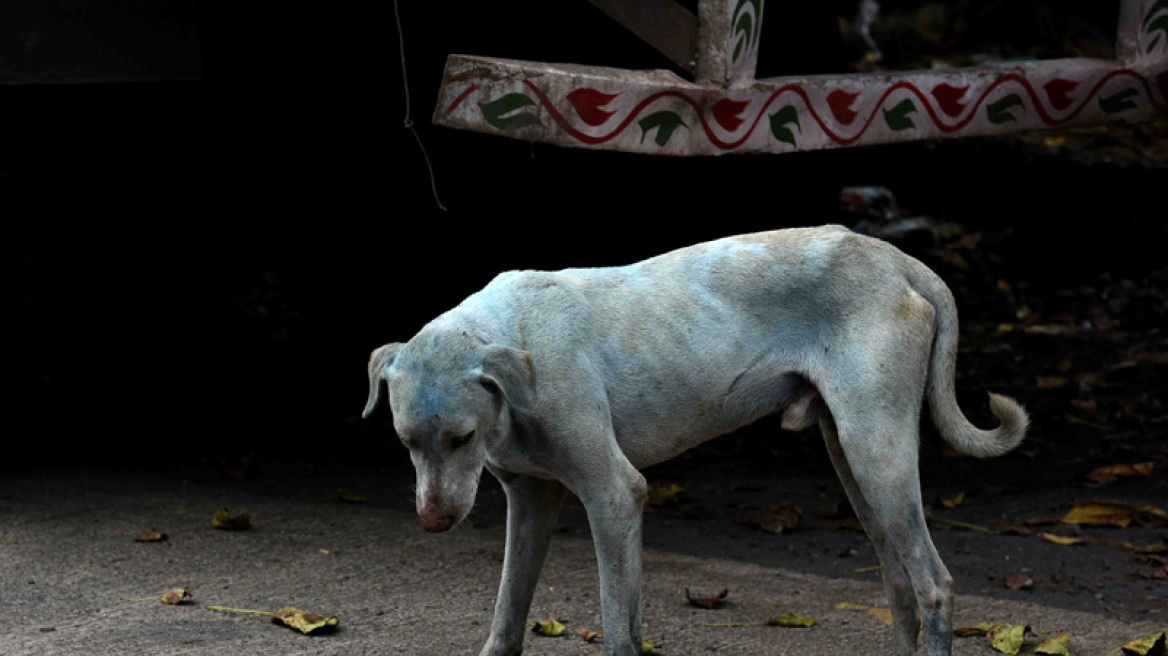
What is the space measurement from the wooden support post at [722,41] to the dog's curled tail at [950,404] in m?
1.31

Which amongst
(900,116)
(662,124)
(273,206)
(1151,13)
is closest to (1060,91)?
(1151,13)

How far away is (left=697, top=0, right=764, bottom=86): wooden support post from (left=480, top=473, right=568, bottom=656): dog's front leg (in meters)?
1.78

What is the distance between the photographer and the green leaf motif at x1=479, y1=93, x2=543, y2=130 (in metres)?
4.32

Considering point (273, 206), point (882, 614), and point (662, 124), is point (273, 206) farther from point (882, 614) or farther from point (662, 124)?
point (882, 614)

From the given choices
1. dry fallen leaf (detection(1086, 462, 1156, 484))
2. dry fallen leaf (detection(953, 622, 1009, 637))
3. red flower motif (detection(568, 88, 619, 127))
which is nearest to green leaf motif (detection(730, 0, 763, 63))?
red flower motif (detection(568, 88, 619, 127))

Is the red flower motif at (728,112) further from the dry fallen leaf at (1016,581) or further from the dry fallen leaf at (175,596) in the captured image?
the dry fallen leaf at (175,596)

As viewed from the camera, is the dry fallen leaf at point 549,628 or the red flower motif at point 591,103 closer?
the dry fallen leaf at point 549,628

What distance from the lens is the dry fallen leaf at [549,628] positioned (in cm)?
434

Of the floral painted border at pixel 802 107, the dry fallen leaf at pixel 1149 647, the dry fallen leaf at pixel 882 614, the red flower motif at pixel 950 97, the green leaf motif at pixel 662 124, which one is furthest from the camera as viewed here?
the red flower motif at pixel 950 97

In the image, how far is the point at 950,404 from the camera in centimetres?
393

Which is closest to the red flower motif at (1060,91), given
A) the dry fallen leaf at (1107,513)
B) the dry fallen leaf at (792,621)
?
the dry fallen leaf at (1107,513)

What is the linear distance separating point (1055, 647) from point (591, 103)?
2314 millimetres

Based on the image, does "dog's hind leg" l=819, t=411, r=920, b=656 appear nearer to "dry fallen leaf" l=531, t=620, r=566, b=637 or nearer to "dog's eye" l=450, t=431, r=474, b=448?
"dry fallen leaf" l=531, t=620, r=566, b=637

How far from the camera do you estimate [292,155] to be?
7.09m
